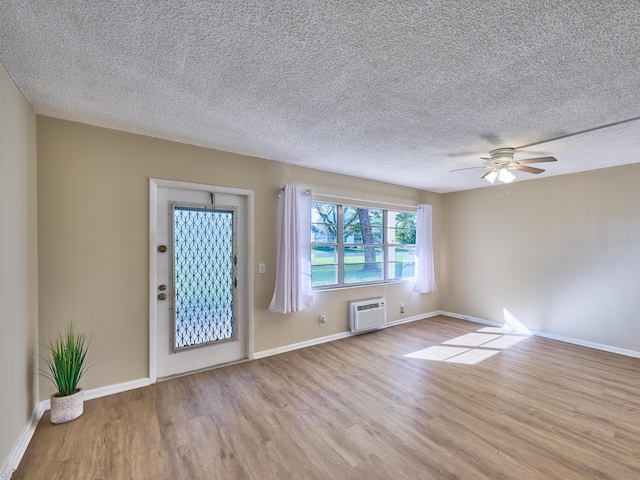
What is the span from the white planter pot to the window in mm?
2839

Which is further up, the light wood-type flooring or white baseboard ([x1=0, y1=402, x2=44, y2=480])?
white baseboard ([x1=0, y1=402, x2=44, y2=480])

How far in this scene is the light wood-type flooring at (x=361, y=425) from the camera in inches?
73.8

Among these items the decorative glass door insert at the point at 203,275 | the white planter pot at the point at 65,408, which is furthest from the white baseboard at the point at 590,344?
the white planter pot at the point at 65,408

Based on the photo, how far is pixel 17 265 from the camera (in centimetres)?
202

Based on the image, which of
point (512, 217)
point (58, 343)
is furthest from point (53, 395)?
point (512, 217)

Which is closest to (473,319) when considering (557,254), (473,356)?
(557,254)

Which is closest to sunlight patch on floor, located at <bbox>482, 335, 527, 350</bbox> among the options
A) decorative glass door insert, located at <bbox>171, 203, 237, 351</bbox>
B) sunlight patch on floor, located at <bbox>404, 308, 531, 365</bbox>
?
sunlight patch on floor, located at <bbox>404, 308, 531, 365</bbox>

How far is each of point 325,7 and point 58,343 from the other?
3299 millimetres

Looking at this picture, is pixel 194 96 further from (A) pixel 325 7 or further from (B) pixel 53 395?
(B) pixel 53 395

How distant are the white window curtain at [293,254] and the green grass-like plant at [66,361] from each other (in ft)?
6.26

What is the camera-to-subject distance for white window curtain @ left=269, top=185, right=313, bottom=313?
3674mm

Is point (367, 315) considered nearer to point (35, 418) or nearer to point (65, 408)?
point (65, 408)

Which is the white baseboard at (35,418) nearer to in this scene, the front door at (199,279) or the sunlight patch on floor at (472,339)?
the front door at (199,279)

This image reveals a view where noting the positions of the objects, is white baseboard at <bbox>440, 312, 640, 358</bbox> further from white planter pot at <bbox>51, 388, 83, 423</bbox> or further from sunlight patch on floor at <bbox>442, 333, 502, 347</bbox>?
white planter pot at <bbox>51, 388, 83, 423</bbox>
